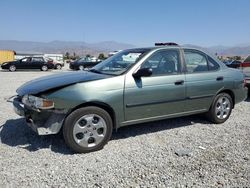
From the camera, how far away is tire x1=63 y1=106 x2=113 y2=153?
3.99 meters

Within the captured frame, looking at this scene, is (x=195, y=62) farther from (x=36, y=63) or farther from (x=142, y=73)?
(x=36, y=63)

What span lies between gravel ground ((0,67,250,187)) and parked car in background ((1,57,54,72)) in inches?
805

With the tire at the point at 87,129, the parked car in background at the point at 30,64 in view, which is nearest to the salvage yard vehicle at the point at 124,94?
the tire at the point at 87,129

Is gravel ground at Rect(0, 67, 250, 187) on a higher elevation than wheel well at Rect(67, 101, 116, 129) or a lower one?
lower

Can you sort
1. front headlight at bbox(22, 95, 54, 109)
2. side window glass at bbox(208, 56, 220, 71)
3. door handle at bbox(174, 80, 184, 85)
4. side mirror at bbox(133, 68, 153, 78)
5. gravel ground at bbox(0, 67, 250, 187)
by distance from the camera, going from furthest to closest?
1. side window glass at bbox(208, 56, 220, 71)
2. door handle at bbox(174, 80, 184, 85)
3. side mirror at bbox(133, 68, 153, 78)
4. front headlight at bbox(22, 95, 54, 109)
5. gravel ground at bbox(0, 67, 250, 187)

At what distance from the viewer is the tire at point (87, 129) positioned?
399 cm

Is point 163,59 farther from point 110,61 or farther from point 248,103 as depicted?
point 248,103

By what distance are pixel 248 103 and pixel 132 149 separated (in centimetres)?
514

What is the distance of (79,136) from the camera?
13.6ft

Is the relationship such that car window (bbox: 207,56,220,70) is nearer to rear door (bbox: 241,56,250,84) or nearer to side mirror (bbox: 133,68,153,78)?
side mirror (bbox: 133,68,153,78)

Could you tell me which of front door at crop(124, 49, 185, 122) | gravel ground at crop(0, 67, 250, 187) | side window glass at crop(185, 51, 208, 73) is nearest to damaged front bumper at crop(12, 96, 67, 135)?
gravel ground at crop(0, 67, 250, 187)

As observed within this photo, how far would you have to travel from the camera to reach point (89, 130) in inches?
164

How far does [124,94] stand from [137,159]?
41.4 inches

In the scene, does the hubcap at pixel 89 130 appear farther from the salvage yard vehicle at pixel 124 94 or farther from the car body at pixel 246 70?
the car body at pixel 246 70
